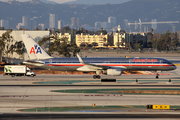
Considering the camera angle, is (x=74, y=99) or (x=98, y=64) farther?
(x=98, y=64)

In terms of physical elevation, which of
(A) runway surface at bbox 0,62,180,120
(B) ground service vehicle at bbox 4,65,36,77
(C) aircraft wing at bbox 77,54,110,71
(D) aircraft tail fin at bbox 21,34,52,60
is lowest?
(A) runway surface at bbox 0,62,180,120

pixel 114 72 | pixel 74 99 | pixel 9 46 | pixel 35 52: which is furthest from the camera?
pixel 9 46

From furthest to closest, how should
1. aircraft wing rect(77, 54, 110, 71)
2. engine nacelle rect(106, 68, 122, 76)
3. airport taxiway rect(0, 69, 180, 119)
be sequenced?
1. aircraft wing rect(77, 54, 110, 71)
2. engine nacelle rect(106, 68, 122, 76)
3. airport taxiway rect(0, 69, 180, 119)

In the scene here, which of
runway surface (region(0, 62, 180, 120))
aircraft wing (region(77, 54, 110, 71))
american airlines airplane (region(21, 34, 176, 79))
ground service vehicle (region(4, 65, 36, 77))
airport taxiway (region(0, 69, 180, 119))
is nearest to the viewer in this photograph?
runway surface (region(0, 62, 180, 120))

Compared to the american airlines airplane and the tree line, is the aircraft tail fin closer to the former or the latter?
the american airlines airplane

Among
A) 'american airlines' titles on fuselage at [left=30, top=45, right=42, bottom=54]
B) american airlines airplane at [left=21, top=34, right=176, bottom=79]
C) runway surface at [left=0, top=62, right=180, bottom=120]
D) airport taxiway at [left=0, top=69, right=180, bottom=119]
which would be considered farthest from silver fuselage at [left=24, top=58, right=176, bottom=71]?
airport taxiway at [left=0, top=69, right=180, bottom=119]

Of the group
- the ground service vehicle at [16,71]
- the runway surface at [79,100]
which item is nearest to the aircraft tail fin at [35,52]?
the ground service vehicle at [16,71]

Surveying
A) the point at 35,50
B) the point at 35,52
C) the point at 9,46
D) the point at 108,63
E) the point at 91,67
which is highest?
the point at 9,46

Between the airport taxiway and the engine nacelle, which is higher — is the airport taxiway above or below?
below

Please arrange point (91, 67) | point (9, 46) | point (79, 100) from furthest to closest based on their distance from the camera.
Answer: point (9, 46) < point (91, 67) < point (79, 100)

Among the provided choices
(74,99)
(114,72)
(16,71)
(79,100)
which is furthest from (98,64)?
(79,100)

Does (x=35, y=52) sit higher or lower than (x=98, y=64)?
higher

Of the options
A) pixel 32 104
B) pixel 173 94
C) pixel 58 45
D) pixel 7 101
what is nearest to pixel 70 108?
pixel 32 104

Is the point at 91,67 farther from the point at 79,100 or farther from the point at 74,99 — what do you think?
the point at 79,100
